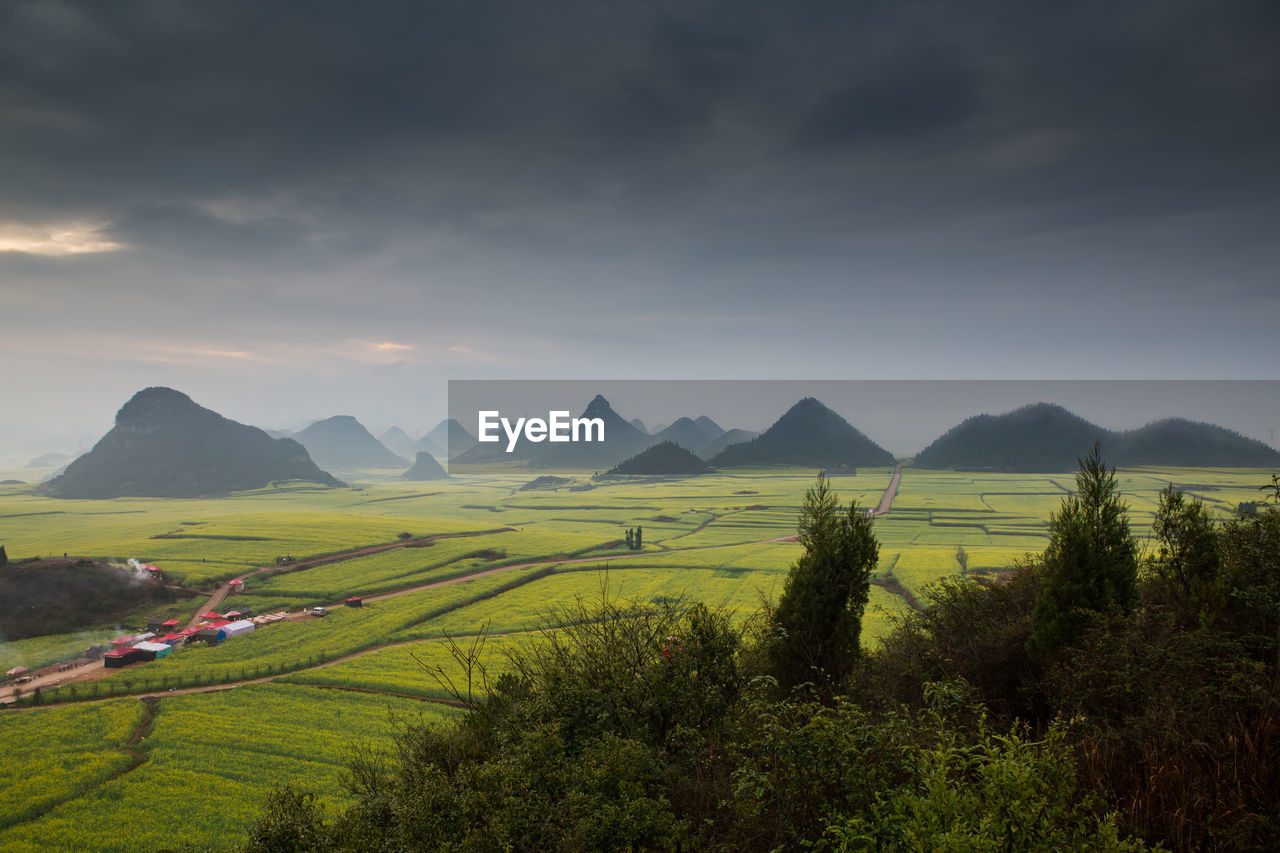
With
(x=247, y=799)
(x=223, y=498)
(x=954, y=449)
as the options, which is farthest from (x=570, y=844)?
(x=954, y=449)

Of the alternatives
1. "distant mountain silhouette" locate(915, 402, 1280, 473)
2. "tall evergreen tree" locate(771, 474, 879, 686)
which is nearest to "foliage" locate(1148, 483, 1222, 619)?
"tall evergreen tree" locate(771, 474, 879, 686)

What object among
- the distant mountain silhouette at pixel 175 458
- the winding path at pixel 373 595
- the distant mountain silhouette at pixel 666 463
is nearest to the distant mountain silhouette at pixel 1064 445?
the distant mountain silhouette at pixel 666 463

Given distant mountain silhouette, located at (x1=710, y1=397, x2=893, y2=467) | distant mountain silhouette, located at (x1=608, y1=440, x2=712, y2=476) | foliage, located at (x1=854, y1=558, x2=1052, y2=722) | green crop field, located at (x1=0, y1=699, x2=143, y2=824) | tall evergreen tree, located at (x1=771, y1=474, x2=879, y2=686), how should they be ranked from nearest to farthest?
1. foliage, located at (x1=854, y1=558, x2=1052, y2=722)
2. tall evergreen tree, located at (x1=771, y1=474, x2=879, y2=686)
3. green crop field, located at (x1=0, y1=699, x2=143, y2=824)
4. distant mountain silhouette, located at (x1=608, y1=440, x2=712, y2=476)
5. distant mountain silhouette, located at (x1=710, y1=397, x2=893, y2=467)

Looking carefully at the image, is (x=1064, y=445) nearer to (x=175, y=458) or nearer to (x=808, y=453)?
(x=808, y=453)

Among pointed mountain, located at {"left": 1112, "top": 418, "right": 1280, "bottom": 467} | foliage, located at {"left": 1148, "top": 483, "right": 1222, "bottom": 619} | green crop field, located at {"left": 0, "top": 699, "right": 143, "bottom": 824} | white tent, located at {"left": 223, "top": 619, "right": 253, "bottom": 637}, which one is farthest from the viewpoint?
pointed mountain, located at {"left": 1112, "top": 418, "right": 1280, "bottom": 467}

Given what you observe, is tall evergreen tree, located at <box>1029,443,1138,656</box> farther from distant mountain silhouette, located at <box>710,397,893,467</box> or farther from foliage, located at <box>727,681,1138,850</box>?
distant mountain silhouette, located at <box>710,397,893,467</box>

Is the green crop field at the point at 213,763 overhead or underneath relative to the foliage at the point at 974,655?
underneath

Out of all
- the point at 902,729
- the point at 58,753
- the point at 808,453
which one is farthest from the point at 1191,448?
the point at 58,753

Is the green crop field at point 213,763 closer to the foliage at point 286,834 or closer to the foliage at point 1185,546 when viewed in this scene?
the foliage at point 286,834

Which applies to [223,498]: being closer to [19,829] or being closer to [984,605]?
[19,829]
